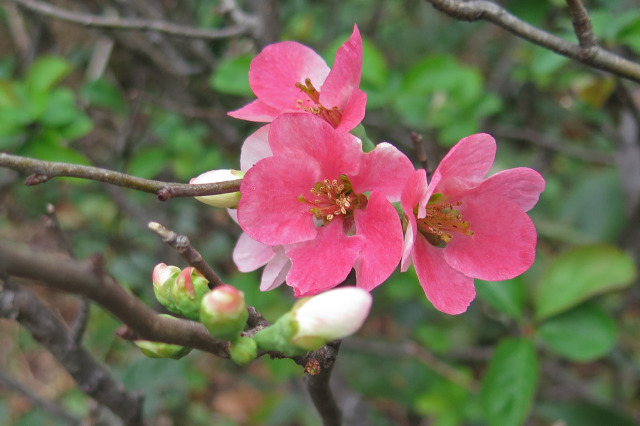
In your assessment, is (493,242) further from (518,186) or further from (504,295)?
(504,295)

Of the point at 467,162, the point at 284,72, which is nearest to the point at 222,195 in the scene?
the point at 284,72

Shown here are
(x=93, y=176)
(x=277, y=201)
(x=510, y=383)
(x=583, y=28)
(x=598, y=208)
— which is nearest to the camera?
(x=93, y=176)

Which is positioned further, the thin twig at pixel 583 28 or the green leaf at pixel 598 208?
the green leaf at pixel 598 208

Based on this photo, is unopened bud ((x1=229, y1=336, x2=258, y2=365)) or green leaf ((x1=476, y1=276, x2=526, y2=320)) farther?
green leaf ((x1=476, y1=276, x2=526, y2=320))

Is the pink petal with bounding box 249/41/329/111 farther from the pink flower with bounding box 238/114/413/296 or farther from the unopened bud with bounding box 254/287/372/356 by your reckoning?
the unopened bud with bounding box 254/287/372/356

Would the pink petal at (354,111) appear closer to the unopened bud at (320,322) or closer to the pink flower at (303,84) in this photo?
the pink flower at (303,84)

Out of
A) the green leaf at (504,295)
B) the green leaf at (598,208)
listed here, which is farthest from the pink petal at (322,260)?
the green leaf at (598,208)

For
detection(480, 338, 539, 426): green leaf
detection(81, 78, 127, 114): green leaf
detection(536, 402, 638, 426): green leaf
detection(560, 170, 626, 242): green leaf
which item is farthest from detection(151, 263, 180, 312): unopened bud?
detection(560, 170, 626, 242): green leaf
